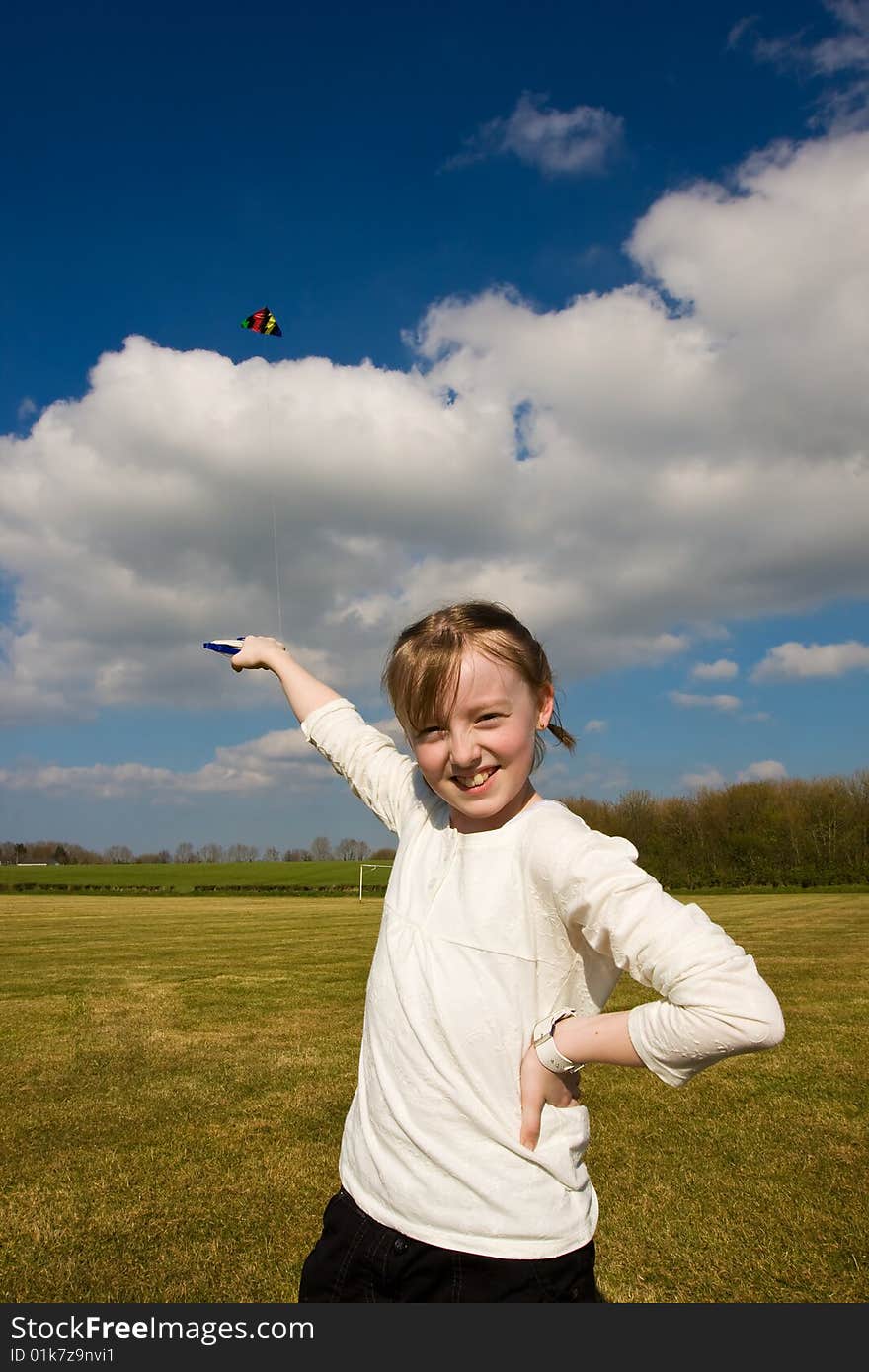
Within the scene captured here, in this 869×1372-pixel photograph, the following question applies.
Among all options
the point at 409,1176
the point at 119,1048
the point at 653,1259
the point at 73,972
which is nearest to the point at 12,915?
the point at 73,972

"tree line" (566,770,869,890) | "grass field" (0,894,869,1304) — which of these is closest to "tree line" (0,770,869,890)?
"tree line" (566,770,869,890)

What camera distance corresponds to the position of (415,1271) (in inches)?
72.0

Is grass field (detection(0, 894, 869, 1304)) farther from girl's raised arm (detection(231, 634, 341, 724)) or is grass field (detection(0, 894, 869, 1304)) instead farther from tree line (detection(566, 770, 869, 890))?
tree line (detection(566, 770, 869, 890))

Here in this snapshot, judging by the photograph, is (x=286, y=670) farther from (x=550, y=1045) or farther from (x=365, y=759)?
(x=550, y=1045)

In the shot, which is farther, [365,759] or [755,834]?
[755,834]

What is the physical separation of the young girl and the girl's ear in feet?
0.14

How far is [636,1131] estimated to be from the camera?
629cm

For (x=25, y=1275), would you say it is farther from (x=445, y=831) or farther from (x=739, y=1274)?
(x=445, y=831)

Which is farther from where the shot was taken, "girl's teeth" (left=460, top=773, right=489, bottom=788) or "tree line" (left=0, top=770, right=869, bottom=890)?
"tree line" (left=0, top=770, right=869, bottom=890)

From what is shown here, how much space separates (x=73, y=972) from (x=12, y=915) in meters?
19.6

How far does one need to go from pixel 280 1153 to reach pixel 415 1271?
4.59 m

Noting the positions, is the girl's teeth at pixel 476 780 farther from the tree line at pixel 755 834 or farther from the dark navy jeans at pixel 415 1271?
the tree line at pixel 755 834

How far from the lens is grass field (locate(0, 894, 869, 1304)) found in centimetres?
420

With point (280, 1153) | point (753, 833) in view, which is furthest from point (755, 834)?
point (280, 1153)
